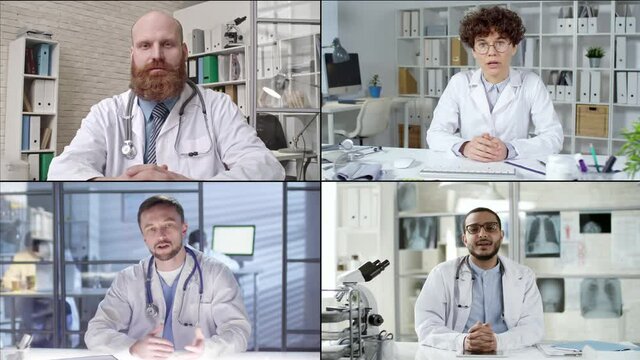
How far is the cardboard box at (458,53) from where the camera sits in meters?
2.86

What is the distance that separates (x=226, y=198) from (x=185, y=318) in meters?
0.51

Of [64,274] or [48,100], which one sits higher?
[48,100]

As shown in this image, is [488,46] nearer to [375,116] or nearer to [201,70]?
[375,116]

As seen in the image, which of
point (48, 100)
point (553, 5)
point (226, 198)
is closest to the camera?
point (553, 5)

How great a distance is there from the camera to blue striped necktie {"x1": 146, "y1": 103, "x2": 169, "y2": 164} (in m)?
3.06

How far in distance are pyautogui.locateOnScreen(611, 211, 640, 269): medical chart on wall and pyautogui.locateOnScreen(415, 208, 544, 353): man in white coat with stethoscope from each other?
32cm

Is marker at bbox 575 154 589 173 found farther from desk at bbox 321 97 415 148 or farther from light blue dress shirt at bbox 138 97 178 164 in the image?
light blue dress shirt at bbox 138 97 178 164

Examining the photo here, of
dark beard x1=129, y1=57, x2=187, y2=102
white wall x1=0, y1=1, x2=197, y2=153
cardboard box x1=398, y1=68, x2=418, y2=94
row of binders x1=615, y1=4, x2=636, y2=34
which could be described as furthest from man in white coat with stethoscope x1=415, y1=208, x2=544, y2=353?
white wall x1=0, y1=1, x2=197, y2=153

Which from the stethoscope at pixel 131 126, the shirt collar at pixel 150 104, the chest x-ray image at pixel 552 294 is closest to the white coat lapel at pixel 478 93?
the chest x-ray image at pixel 552 294

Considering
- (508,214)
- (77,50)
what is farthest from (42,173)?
(508,214)

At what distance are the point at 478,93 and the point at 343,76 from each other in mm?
476

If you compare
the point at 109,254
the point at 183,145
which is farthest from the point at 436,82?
the point at 109,254

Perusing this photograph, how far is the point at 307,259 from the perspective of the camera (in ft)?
11.4

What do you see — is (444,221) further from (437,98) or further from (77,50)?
(77,50)
